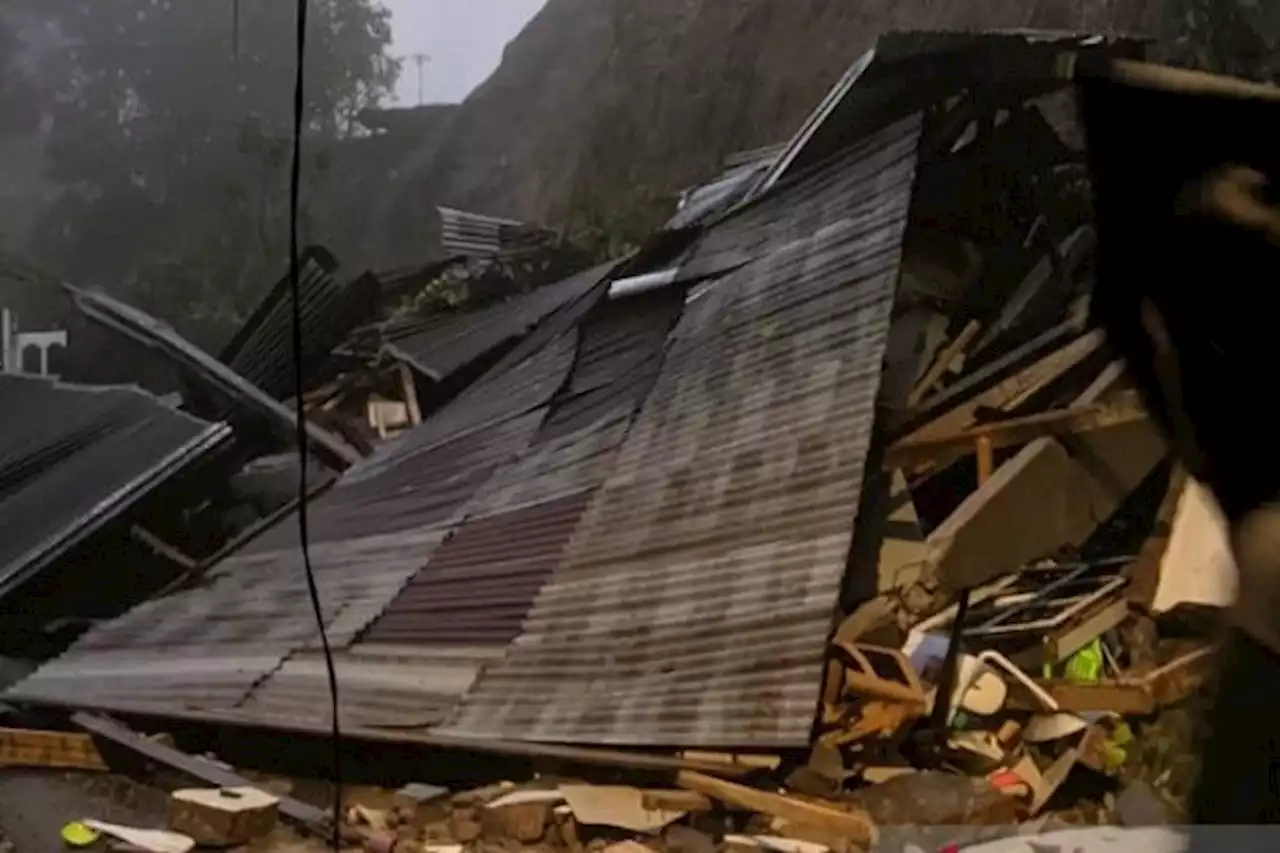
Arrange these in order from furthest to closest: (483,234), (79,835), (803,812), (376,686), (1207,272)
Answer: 1. (483,234)
2. (376,686)
3. (79,835)
4. (803,812)
5. (1207,272)

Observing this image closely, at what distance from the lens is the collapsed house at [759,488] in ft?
5.64

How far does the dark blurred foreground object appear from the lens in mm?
954

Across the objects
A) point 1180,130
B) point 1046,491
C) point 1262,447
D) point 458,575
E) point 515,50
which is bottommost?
point 458,575

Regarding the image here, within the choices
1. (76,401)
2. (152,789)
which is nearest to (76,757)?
(152,789)

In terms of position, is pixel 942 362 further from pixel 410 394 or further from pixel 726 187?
pixel 410 394

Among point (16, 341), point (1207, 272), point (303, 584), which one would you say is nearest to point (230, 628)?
point (303, 584)

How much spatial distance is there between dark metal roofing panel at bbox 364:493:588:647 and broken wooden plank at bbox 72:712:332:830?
0.24m

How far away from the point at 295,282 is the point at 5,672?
67 centimetres

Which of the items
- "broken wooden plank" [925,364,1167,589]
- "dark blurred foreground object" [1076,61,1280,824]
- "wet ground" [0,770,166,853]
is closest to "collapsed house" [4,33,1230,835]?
"broken wooden plank" [925,364,1167,589]

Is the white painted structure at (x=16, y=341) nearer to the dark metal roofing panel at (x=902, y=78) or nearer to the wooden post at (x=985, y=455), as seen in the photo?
the dark metal roofing panel at (x=902, y=78)

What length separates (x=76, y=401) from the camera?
7.27ft

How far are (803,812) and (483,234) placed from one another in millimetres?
940

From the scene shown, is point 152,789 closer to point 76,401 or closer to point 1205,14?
point 76,401

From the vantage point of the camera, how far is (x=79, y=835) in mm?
1769
